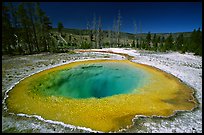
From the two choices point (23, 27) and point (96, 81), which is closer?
point (96, 81)

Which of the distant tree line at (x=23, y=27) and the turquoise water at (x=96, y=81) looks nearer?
the turquoise water at (x=96, y=81)

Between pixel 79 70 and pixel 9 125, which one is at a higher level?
pixel 79 70

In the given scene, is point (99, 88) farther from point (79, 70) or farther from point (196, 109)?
point (196, 109)

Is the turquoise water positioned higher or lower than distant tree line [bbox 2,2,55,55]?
lower

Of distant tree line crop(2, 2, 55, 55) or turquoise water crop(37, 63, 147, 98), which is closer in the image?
turquoise water crop(37, 63, 147, 98)

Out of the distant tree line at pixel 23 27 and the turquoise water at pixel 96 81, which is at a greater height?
the distant tree line at pixel 23 27

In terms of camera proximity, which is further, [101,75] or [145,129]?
[101,75]

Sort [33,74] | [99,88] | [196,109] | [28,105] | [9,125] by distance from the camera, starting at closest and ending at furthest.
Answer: [9,125], [196,109], [28,105], [99,88], [33,74]

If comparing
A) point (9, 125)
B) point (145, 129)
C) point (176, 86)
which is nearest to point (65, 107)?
point (9, 125)
